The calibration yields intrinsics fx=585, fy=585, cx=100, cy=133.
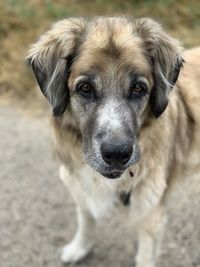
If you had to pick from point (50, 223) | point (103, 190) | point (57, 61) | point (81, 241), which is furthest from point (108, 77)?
point (50, 223)

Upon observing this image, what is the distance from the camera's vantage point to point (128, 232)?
15.1 ft

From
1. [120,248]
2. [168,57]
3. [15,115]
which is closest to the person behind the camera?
[168,57]

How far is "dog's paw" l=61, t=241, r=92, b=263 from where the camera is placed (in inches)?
173

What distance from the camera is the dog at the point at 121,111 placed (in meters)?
3.25

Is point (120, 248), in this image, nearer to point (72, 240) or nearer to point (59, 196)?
point (72, 240)

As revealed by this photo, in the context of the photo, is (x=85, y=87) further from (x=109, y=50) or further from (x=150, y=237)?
(x=150, y=237)

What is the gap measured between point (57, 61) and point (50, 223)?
1737 millimetres

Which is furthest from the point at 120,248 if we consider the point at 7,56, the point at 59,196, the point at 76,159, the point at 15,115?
the point at 7,56

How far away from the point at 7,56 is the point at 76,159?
11.0 ft

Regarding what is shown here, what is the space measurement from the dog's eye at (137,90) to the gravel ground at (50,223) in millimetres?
1357

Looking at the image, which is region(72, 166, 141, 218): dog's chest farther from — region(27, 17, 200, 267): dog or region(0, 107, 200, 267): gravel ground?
region(0, 107, 200, 267): gravel ground

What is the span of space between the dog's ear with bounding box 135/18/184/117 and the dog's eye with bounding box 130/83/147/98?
12cm

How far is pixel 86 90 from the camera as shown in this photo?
10.8 feet

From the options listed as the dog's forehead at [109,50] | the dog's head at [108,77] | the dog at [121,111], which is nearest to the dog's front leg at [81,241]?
the dog at [121,111]
